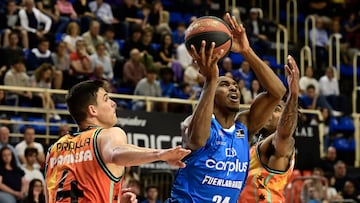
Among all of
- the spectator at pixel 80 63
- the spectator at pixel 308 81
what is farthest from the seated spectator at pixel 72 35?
the spectator at pixel 308 81

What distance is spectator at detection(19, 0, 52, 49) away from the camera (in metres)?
16.2

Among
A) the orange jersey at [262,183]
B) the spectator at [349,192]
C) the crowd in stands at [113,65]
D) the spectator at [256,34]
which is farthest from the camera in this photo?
the spectator at [256,34]

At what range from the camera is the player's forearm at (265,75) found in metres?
6.75

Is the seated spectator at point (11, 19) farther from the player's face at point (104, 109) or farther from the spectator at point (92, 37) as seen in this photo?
the player's face at point (104, 109)

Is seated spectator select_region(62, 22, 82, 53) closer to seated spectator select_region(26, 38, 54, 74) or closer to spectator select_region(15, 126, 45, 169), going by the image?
seated spectator select_region(26, 38, 54, 74)

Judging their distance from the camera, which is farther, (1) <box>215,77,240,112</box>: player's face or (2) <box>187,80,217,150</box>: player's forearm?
(1) <box>215,77,240,112</box>: player's face

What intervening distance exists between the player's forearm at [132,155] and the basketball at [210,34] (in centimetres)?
118

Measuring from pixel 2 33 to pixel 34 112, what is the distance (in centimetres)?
220

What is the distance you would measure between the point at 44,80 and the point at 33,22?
7.27ft

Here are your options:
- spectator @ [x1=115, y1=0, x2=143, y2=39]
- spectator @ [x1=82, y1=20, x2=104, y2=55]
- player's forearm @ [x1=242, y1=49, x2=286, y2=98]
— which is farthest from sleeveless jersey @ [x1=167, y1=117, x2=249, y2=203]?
spectator @ [x1=115, y1=0, x2=143, y2=39]

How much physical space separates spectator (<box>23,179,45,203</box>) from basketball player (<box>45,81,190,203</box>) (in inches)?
253

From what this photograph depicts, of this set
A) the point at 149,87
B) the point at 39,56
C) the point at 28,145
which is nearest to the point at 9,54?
the point at 39,56

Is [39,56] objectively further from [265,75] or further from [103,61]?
[265,75]

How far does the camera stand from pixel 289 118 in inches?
287
